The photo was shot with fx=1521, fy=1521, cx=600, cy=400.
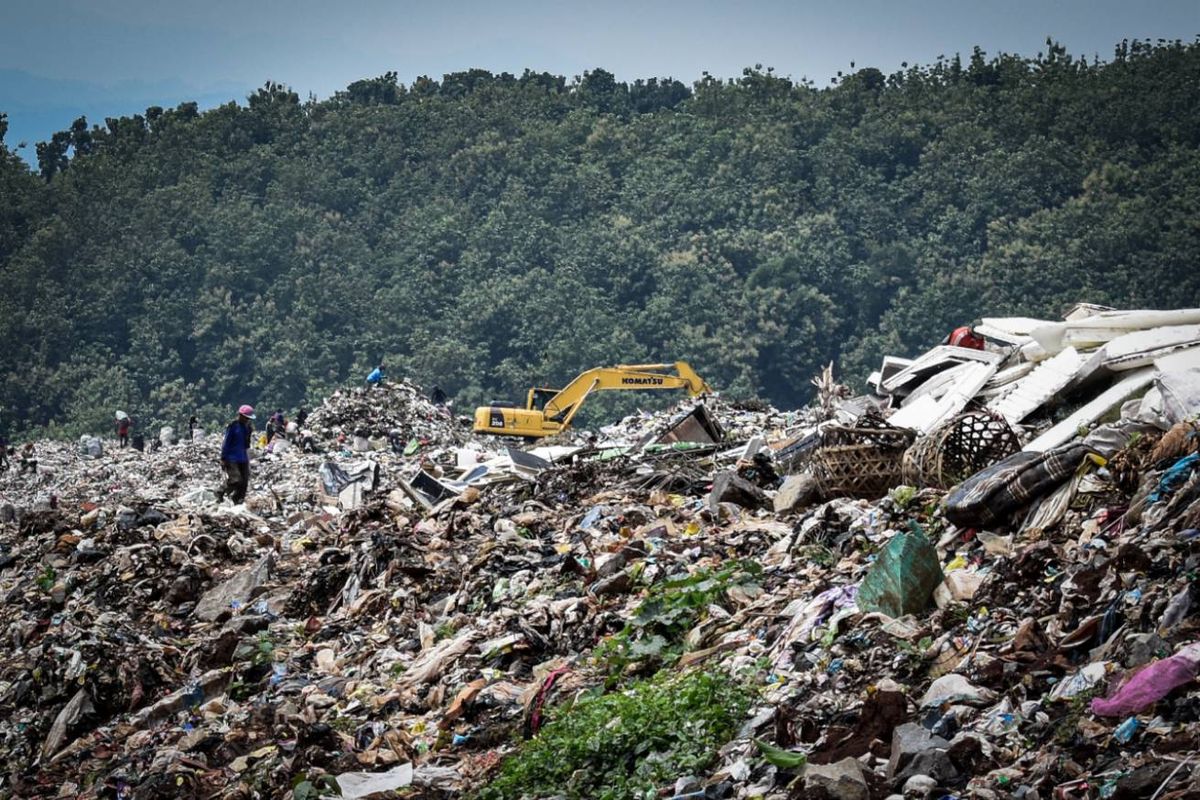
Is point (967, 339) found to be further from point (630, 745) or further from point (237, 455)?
point (630, 745)

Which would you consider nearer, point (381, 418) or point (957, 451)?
point (957, 451)

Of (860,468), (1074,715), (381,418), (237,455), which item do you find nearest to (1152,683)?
(1074,715)

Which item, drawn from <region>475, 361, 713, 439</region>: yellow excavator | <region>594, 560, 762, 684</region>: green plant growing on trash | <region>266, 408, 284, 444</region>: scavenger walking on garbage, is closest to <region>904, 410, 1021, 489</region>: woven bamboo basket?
<region>594, 560, 762, 684</region>: green plant growing on trash

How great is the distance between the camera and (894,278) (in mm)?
42500

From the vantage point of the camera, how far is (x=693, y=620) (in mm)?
6383

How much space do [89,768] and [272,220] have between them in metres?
43.0

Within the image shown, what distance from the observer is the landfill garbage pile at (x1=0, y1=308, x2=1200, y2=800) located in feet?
14.9

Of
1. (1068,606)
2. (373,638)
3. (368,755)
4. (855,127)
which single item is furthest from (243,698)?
(855,127)

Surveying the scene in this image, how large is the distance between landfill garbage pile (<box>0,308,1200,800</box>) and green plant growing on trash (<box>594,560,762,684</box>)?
0.02 meters

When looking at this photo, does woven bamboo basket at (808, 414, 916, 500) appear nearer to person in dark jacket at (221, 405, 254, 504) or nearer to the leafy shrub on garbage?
the leafy shrub on garbage

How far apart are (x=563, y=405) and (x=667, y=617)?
14.5 m

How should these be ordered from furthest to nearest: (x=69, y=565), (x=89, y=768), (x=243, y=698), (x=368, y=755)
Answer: (x=69, y=565)
(x=243, y=698)
(x=89, y=768)
(x=368, y=755)

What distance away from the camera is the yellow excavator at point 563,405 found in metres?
20.4

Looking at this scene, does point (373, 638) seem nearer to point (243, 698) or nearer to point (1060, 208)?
point (243, 698)
